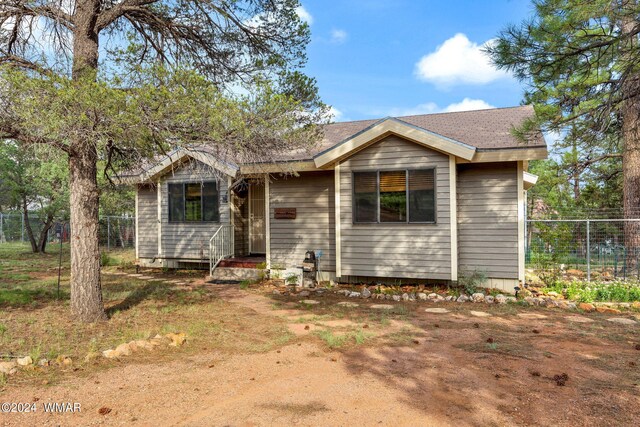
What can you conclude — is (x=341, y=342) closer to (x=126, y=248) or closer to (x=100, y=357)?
(x=100, y=357)

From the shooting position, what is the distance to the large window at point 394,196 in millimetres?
8023

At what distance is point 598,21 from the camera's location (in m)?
4.47

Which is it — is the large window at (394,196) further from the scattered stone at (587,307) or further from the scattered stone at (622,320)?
the scattered stone at (622,320)

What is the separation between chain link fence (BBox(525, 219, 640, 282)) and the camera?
8602 mm

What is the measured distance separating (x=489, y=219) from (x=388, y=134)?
2707 mm

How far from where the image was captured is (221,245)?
34.0 feet

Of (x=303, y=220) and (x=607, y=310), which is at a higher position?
(x=303, y=220)

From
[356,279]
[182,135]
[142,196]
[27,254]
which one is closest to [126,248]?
[27,254]

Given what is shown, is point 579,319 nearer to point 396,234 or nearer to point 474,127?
point 396,234

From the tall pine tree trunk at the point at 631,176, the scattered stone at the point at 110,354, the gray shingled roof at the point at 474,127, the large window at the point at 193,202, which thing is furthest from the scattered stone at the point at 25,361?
the tall pine tree trunk at the point at 631,176

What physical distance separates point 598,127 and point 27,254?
18492 mm

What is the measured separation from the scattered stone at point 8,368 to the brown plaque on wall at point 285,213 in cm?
648

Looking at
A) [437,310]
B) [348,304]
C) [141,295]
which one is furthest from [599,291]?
[141,295]

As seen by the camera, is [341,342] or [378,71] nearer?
[341,342]
